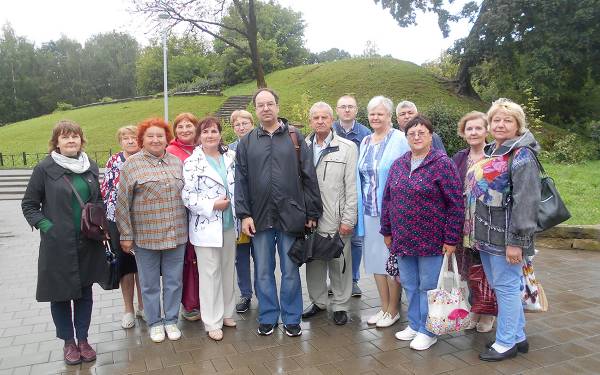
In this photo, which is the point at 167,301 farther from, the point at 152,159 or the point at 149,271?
the point at 152,159

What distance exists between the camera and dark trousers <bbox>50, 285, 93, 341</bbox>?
352 cm

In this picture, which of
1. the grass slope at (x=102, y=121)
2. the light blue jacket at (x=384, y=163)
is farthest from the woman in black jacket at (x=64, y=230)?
the grass slope at (x=102, y=121)

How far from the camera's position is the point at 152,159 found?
381cm

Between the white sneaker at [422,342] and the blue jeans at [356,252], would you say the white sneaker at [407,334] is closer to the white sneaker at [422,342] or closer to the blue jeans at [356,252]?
the white sneaker at [422,342]

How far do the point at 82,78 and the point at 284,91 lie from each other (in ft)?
128

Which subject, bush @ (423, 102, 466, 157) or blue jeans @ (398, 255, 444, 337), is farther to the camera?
bush @ (423, 102, 466, 157)

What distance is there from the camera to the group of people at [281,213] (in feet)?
11.0

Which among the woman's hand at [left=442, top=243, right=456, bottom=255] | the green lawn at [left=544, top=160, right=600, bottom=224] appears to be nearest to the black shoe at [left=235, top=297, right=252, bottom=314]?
the woman's hand at [left=442, top=243, right=456, bottom=255]

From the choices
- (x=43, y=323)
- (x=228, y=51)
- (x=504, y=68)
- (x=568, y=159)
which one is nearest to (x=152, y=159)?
(x=43, y=323)

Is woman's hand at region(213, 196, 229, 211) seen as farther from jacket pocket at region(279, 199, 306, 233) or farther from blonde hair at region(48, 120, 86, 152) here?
blonde hair at region(48, 120, 86, 152)

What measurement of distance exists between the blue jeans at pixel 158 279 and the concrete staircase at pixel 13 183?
448 inches

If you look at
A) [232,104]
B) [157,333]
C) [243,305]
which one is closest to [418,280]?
[243,305]

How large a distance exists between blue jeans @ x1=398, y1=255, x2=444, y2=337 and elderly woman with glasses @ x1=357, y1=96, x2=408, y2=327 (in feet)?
0.99

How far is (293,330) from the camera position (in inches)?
155
